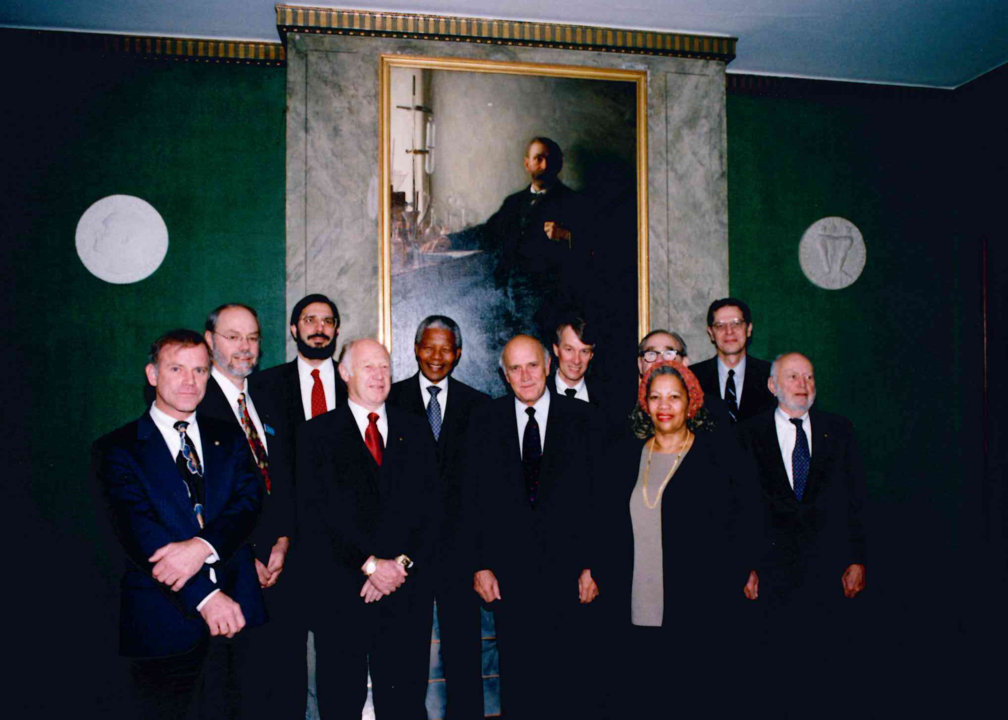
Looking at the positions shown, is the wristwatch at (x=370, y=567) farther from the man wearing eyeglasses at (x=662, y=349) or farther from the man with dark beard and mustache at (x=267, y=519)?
the man wearing eyeglasses at (x=662, y=349)

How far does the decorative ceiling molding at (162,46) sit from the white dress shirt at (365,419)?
9.34 ft

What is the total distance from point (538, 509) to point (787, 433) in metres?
1.31

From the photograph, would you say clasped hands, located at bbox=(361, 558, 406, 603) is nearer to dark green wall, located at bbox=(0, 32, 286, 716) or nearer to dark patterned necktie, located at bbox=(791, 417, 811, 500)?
dark patterned necktie, located at bbox=(791, 417, 811, 500)

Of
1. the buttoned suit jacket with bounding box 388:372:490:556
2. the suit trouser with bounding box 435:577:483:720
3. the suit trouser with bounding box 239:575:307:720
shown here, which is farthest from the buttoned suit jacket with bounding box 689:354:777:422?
the suit trouser with bounding box 239:575:307:720

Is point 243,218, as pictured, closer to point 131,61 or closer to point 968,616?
point 131,61

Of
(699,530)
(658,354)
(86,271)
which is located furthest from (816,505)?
(86,271)

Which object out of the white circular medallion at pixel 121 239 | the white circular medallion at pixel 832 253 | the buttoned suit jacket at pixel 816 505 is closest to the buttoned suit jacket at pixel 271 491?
the white circular medallion at pixel 121 239

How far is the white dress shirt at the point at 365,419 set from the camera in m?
2.93

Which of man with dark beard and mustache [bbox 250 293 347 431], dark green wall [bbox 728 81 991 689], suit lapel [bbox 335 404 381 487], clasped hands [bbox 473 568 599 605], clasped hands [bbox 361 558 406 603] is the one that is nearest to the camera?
clasped hands [bbox 361 558 406 603]

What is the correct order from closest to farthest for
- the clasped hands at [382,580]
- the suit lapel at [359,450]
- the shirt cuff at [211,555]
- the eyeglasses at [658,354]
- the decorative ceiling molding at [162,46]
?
the shirt cuff at [211,555]
the clasped hands at [382,580]
the suit lapel at [359,450]
the eyeglasses at [658,354]
the decorative ceiling molding at [162,46]

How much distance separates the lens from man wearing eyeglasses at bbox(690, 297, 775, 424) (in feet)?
12.6

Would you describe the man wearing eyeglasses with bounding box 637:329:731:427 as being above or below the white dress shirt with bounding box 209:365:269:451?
above

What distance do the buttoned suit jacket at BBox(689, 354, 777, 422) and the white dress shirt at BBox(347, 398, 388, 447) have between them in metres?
1.79

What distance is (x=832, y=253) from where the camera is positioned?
5.17m
